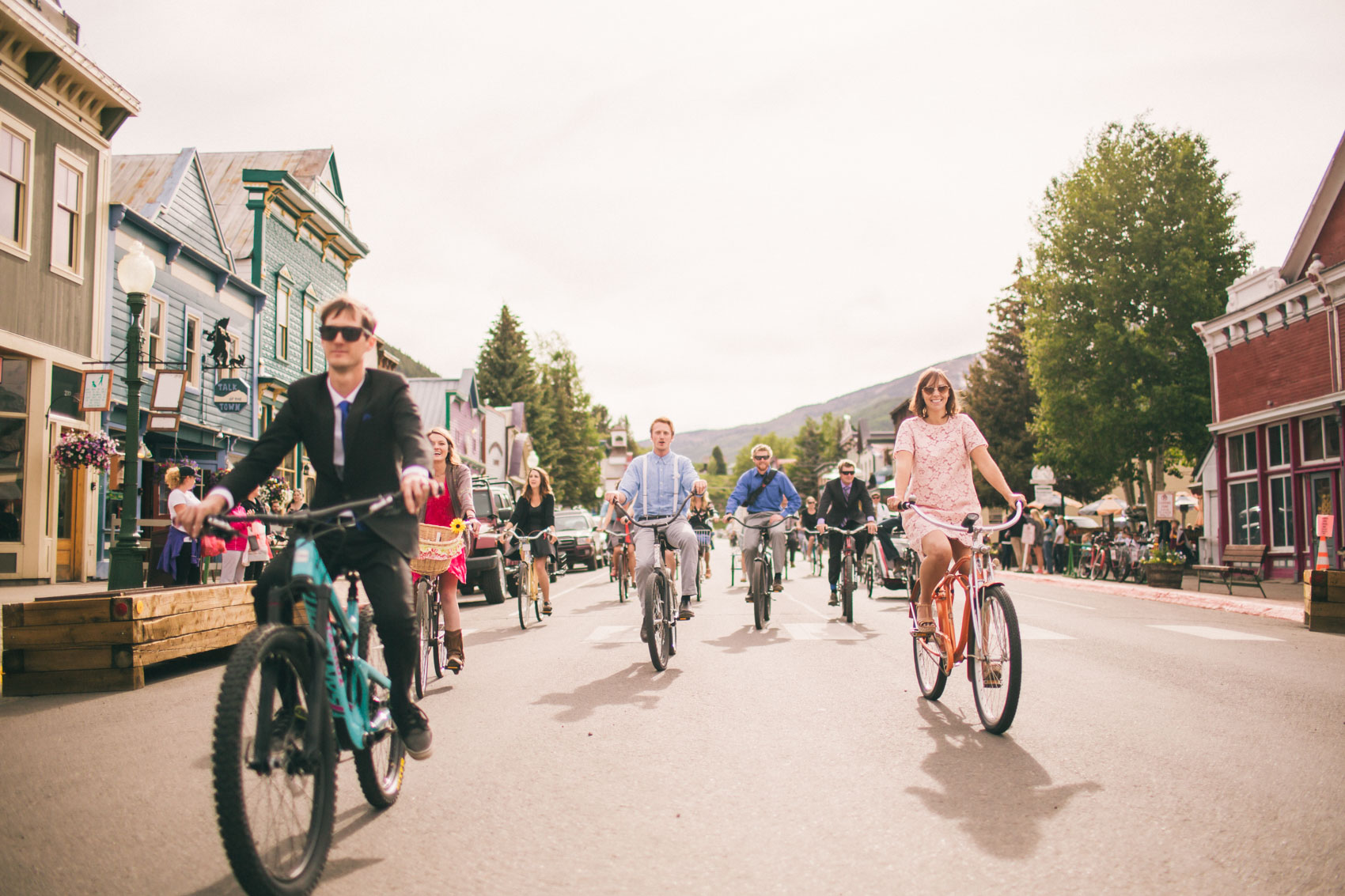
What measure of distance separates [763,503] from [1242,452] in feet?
76.6

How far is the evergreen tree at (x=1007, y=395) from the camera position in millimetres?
52156

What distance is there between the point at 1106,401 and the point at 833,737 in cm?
3451

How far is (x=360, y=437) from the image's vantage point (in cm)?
417

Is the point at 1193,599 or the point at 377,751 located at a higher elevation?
the point at 377,751

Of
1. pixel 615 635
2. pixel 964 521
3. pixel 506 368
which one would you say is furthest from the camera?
pixel 506 368

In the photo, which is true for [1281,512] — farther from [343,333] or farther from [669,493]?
[343,333]

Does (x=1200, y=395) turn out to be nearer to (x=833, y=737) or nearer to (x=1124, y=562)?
(x=1124, y=562)

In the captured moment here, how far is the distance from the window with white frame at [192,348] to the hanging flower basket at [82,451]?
643cm

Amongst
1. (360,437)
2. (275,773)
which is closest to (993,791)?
(275,773)

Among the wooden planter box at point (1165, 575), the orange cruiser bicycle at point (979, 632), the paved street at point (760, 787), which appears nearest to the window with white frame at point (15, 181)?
the paved street at point (760, 787)

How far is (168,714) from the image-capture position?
6875 mm

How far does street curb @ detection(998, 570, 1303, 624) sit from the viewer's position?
51.3 feet

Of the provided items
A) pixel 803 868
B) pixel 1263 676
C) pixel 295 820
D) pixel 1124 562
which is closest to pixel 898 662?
pixel 1263 676

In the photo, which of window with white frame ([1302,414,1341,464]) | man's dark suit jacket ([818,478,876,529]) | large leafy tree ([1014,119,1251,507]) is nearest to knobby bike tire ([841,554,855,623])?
man's dark suit jacket ([818,478,876,529])
